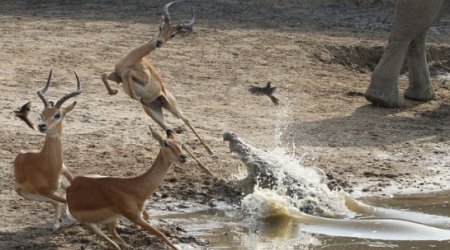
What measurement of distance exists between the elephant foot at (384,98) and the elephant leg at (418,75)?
596mm

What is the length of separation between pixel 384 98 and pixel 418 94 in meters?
0.87

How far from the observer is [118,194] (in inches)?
345

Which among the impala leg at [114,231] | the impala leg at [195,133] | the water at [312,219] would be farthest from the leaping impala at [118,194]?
the impala leg at [195,133]

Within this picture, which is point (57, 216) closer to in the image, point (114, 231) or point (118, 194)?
point (114, 231)

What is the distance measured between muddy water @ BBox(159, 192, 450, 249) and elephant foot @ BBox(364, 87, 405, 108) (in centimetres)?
363

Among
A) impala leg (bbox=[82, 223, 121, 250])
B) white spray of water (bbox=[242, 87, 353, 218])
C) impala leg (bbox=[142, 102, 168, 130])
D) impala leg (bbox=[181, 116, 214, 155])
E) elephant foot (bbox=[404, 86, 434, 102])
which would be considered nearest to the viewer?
impala leg (bbox=[82, 223, 121, 250])

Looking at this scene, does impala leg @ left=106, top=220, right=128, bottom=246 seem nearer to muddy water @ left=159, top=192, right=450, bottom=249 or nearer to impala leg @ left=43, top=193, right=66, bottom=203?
impala leg @ left=43, top=193, right=66, bottom=203

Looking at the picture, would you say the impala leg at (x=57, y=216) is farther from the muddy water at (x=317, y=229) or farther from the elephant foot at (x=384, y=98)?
the elephant foot at (x=384, y=98)

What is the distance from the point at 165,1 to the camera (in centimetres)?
2030

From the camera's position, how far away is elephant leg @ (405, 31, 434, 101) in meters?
15.1

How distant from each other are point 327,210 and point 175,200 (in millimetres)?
1325

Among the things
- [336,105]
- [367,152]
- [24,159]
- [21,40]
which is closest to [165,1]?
[21,40]

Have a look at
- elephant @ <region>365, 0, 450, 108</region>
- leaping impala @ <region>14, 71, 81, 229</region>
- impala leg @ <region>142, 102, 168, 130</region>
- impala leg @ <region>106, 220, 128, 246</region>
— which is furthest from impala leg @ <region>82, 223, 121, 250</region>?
elephant @ <region>365, 0, 450, 108</region>

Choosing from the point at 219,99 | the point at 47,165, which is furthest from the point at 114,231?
the point at 219,99
